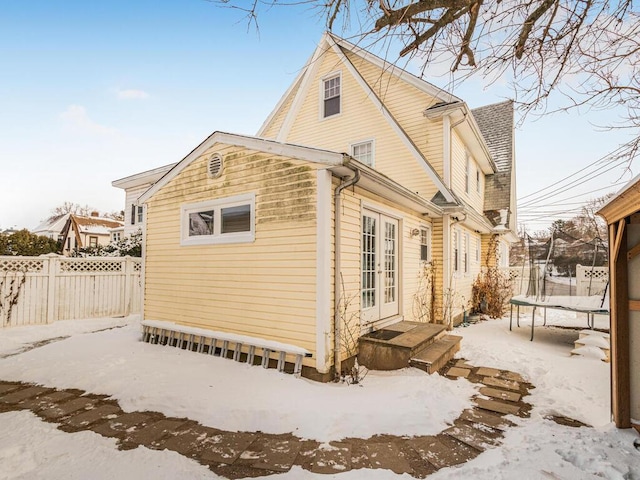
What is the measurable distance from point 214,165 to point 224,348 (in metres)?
3.42

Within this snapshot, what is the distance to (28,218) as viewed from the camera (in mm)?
49469

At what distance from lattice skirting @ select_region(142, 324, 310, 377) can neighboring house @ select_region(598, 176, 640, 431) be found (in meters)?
3.65

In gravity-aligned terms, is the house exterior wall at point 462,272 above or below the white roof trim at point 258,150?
below

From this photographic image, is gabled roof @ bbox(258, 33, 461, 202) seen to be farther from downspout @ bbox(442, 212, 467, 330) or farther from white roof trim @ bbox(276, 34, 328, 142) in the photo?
downspout @ bbox(442, 212, 467, 330)

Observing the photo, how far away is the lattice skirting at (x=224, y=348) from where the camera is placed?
489 centimetres

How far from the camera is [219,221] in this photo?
6062 mm

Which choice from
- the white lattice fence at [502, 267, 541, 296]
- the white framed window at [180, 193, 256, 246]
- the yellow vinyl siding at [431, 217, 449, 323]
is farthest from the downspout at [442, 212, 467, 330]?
the white lattice fence at [502, 267, 541, 296]

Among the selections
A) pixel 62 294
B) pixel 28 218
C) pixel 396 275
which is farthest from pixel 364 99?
pixel 28 218

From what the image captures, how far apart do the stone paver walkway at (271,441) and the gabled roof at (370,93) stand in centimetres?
588

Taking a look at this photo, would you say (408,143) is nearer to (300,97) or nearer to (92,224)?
(300,97)

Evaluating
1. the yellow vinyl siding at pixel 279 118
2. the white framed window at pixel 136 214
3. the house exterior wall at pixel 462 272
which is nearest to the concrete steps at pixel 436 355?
the house exterior wall at pixel 462 272

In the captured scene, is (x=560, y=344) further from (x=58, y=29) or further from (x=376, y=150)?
(x=58, y=29)

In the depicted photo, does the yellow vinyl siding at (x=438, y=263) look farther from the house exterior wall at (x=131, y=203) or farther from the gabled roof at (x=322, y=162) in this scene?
the house exterior wall at (x=131, y=203)

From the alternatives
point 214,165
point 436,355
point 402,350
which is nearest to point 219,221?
point 214,165
